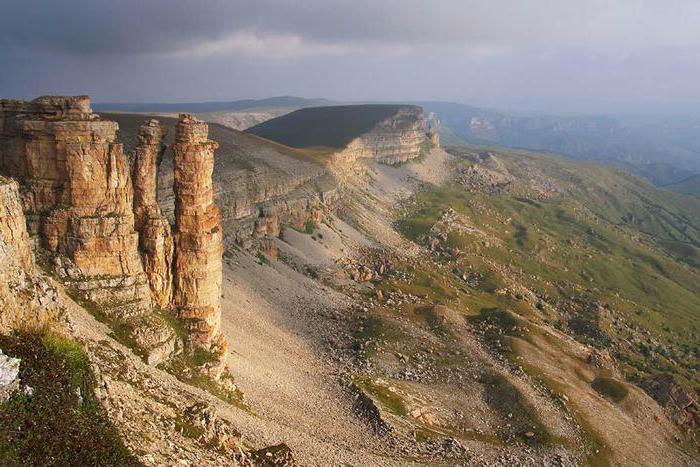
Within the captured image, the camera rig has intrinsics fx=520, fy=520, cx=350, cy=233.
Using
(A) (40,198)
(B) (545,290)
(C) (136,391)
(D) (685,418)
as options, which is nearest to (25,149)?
(A) (40,198)

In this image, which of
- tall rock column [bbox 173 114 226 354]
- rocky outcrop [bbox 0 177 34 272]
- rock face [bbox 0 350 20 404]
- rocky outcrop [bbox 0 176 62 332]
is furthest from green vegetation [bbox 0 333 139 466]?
tall rock column [bbox 173 114 226 354]

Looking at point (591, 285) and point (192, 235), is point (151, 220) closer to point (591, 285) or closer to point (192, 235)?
point (192, 235)

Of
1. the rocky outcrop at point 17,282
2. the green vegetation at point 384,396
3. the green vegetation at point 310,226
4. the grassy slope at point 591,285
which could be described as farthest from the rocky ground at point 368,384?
the grassy slope at point 591,285

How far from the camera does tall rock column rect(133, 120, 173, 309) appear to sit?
165 ft

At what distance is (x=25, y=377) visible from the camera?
2570cm

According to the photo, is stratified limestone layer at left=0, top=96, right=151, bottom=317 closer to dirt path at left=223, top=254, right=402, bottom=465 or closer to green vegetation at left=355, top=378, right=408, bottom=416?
dirt path at left=223, top=254, right=402, bottom=465

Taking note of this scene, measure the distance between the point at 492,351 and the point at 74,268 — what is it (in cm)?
6632

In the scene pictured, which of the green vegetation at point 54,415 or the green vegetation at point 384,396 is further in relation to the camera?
the green vegetation at point 384,396

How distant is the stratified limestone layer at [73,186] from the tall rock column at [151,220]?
143 inches

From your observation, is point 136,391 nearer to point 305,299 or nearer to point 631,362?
point 305,299

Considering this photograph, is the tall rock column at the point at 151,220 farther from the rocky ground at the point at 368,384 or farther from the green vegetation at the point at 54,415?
the green vegetation at the point at 54,415

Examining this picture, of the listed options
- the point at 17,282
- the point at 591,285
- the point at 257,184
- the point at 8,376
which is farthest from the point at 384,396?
the point at 591,285

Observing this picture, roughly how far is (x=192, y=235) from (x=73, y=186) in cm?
1258

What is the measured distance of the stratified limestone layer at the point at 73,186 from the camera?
44188 millimetres
